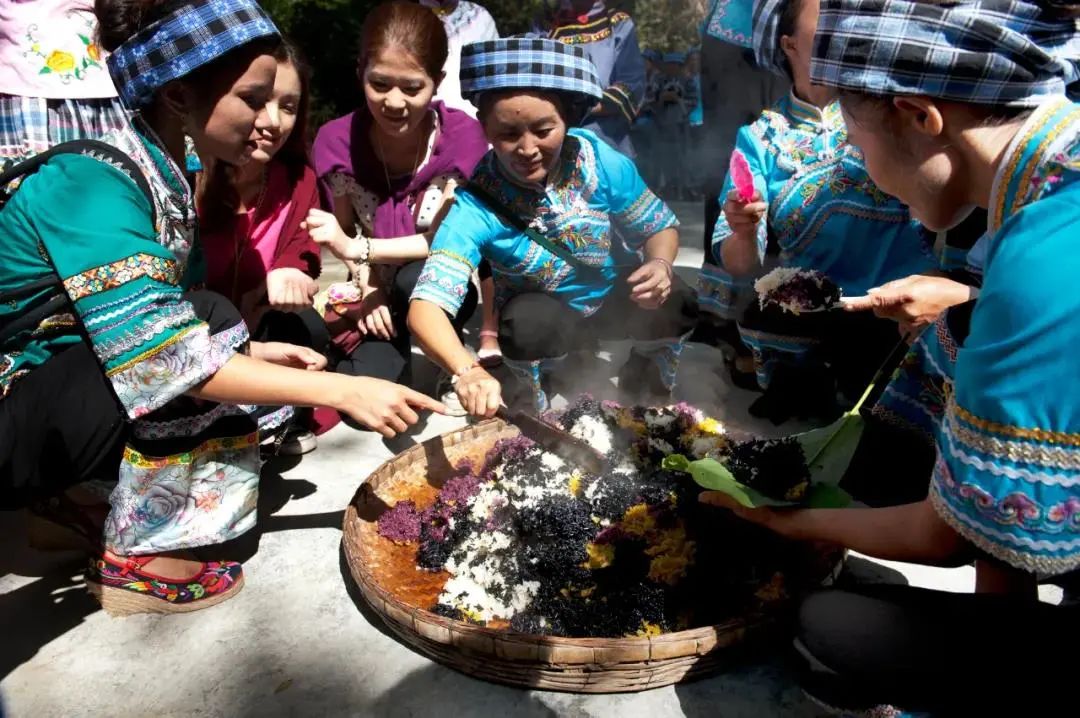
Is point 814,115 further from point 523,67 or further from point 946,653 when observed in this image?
point 946,653

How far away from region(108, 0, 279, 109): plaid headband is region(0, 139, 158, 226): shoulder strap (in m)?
0.18

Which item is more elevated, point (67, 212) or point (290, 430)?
point (67, 212)

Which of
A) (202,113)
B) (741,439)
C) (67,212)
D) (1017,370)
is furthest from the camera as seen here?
(741,439)

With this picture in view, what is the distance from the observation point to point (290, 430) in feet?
11.8

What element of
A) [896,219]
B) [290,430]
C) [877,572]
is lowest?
[290,430]

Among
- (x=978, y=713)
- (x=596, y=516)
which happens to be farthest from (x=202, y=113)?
(x=978, y=713)

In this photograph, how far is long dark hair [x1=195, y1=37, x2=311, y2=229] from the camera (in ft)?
10.1

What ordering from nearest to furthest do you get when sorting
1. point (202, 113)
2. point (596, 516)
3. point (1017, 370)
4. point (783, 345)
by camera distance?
point (1017, 370)
point (202, 113)
point (596, 516)
point (783, 345)

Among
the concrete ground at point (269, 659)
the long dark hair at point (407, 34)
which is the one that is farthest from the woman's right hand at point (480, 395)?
the long dark hair at point (407, 34)

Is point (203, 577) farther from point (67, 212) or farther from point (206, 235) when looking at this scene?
point (206, 235)

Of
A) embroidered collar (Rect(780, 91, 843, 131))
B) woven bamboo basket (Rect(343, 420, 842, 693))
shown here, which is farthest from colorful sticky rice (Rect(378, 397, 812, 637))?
embroidered collar (Rect(780, 91, 843, 131))

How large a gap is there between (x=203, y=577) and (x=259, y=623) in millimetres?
262

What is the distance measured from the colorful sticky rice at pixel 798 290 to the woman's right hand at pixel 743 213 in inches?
8.6

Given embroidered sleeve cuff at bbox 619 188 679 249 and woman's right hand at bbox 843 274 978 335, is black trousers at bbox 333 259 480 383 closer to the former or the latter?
embroidered sleeve cuff at bbox 619 188 679 249
